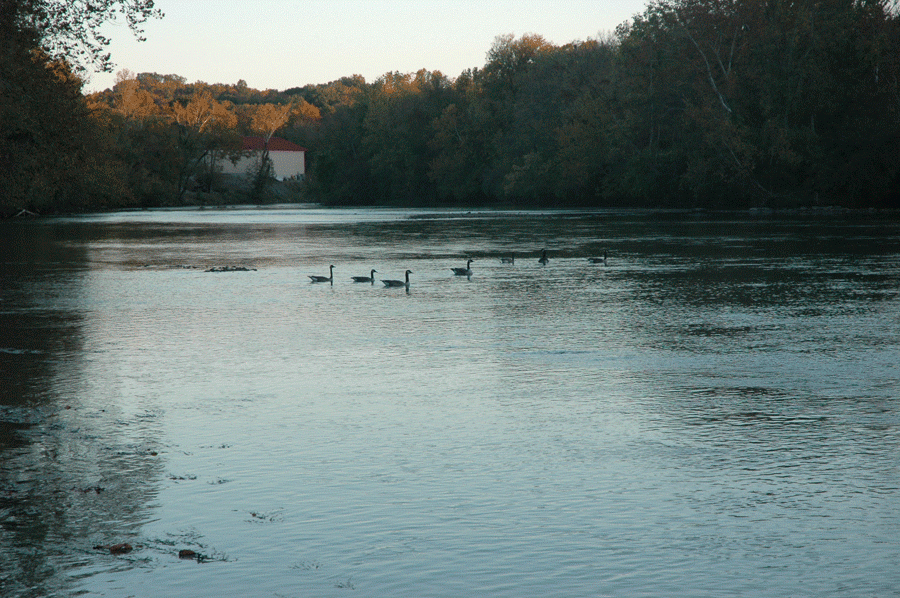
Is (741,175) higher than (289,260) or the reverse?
higher

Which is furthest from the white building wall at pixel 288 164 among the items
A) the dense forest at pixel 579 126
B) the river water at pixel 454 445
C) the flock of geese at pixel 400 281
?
the river water at pixel 454 445

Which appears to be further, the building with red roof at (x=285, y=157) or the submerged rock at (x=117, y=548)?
the building with red roof at (x=285, y=157)

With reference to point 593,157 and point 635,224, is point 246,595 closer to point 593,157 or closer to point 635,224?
point 635,224

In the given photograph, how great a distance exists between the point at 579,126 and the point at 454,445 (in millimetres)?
92763

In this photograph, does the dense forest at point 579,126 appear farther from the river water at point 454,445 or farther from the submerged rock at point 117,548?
the submerged rock at point 117,548

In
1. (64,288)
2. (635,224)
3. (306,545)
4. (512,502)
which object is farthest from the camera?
(635,224)

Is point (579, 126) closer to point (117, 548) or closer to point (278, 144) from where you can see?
point (117, 548)

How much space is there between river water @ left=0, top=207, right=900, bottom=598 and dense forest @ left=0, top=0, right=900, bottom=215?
19.1 metres

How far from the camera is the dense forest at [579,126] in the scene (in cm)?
5231

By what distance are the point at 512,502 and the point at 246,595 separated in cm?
282

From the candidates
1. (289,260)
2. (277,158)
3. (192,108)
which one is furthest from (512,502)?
(277,158)

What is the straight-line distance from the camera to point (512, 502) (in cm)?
874

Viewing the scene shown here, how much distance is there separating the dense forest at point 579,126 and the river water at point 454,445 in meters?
19.1

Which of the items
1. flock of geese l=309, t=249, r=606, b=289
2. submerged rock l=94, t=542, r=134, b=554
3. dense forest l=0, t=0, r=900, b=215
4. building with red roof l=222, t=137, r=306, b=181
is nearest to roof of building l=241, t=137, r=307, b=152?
building with red roof l=222, t=137, r=306, b=181
